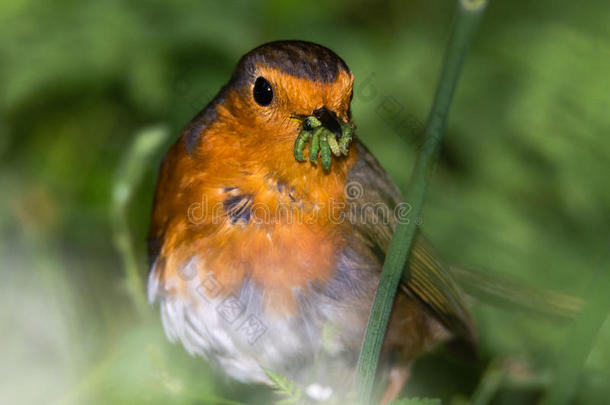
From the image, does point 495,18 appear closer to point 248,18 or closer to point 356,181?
point 248,18

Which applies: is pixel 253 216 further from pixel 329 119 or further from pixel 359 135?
pixel 359 135

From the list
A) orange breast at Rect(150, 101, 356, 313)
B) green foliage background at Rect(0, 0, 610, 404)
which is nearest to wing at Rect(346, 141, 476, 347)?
orange breast at Rect(150, 101, 356, 313)

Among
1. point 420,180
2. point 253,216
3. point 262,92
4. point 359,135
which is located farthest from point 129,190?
point 359,135

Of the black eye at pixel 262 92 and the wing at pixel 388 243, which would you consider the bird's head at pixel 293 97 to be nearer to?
the black eye at pixel 262 92

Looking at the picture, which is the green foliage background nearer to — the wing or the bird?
the wing

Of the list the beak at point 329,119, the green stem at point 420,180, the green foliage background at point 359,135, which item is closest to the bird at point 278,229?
the beak at point 329,119
